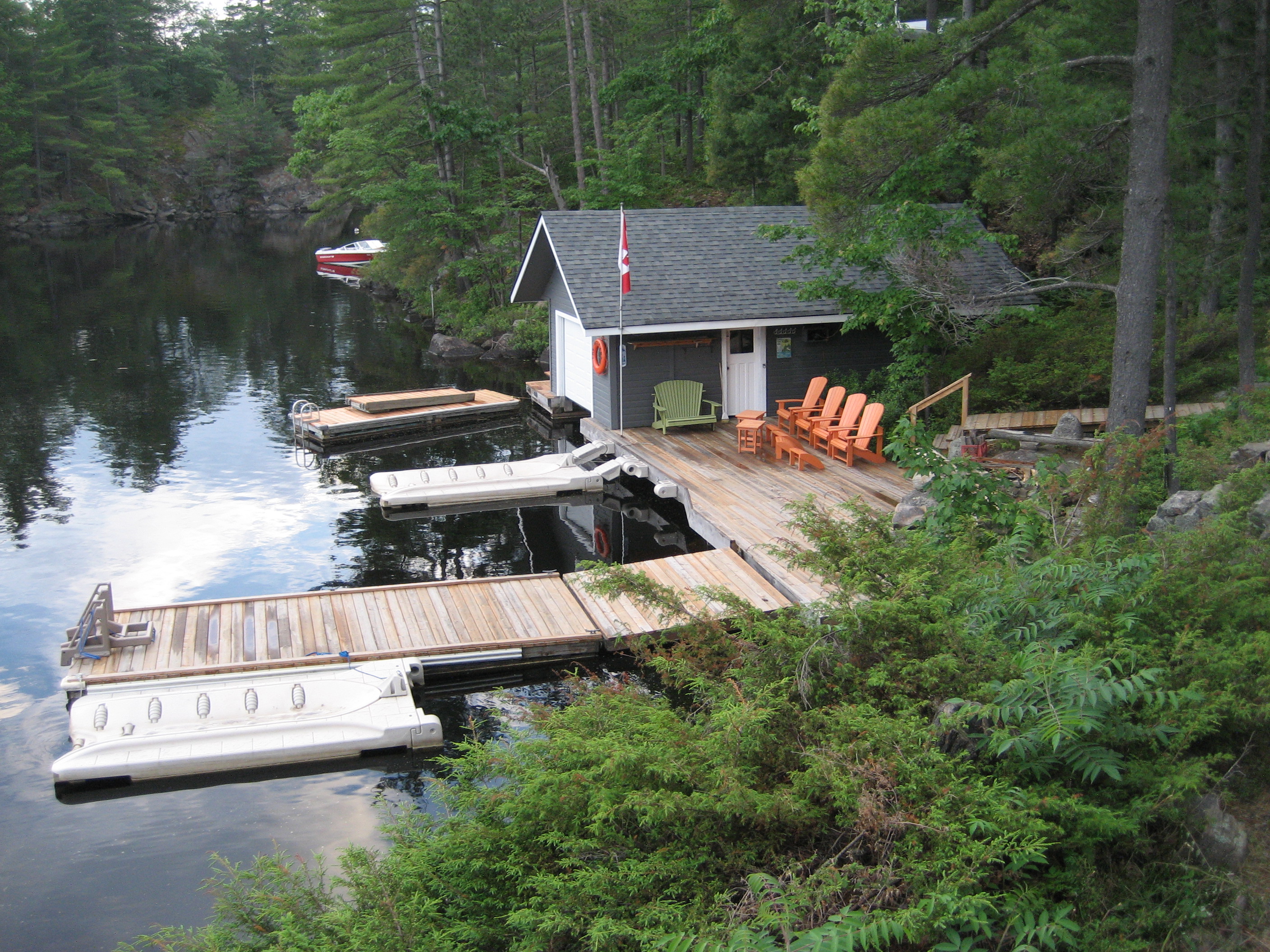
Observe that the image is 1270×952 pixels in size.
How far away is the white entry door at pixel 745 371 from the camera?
17.5 metres

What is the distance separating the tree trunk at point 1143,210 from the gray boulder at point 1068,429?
3316 millimetres

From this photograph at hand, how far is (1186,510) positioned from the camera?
26.9 feet

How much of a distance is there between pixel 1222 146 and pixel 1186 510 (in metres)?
6.08

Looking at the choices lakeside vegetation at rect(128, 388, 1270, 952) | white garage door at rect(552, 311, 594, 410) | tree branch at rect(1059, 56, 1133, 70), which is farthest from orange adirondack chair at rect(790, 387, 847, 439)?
lakeside vegetation at rect(128, 388, 1270, 952)

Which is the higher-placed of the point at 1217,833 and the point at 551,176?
the point at 551,176

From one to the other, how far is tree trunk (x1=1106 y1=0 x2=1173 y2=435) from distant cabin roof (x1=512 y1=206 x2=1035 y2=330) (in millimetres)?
5995

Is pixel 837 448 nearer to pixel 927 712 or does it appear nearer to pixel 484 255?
pixel 927 712

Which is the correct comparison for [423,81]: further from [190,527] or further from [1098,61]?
[1098,61]

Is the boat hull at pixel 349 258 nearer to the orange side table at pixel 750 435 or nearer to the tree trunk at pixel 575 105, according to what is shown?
the tree trunk at pixel 575 105

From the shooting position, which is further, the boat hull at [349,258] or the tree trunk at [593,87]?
the boat hull at [349,258]

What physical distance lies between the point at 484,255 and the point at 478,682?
24497 millimetres

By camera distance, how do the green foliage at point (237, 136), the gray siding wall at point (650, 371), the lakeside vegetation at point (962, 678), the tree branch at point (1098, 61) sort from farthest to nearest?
the green foliage at point (237, 136) < the gray siding wall at point (650, 371) < the tree branch at point (1098, 61) < the lakeside vegetation at point (962, 678)

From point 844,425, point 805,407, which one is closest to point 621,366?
point 805,407

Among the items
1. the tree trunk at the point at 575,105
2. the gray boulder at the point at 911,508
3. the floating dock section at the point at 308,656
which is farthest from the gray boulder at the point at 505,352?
the gray boulder at the point at 911,508
